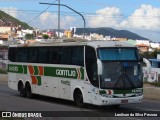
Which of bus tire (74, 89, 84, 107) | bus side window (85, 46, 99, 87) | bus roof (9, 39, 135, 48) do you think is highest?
bus roof (9, 39, 135, 48)

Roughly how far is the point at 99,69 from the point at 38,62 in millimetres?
6062

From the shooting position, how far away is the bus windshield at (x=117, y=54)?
17359 millimetres

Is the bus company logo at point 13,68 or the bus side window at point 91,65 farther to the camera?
the bus company logo at point 13,68

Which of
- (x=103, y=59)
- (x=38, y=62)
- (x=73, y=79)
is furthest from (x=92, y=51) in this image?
(x=38, y=62)

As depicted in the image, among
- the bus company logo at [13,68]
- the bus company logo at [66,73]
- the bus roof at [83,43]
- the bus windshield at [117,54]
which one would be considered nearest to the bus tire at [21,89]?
the bus company logo at [13,68]

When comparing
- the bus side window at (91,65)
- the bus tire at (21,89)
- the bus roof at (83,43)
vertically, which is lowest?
the bus tire at (21,89)

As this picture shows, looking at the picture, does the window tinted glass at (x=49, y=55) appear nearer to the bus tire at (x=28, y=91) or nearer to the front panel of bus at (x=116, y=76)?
the front panel of bus at (x=116, y=76)

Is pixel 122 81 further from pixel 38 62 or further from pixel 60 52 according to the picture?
pixel 38 62

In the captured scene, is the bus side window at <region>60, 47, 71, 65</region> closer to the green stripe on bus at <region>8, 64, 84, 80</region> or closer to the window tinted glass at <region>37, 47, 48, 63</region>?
the green stripe on bus at <region>8, 64, 84, 80</region>

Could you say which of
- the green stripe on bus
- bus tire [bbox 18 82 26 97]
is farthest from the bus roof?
bus tire [bbox 18 82 26 97]

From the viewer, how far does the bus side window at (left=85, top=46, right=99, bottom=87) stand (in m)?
17.3

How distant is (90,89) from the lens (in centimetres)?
1747

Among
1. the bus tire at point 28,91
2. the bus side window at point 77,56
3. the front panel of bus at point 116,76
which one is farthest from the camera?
the bus tire at point 28,91

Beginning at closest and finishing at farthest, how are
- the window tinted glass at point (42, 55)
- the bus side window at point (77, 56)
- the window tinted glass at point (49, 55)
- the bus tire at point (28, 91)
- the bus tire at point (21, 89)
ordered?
1. the bus side window at point (77, 56)
2. the window tinted glass at point (49, 55)
3. the window tinted glass at point (42, 55)
4. the bus tire at point (28, 91)
5. the bus tire at point (21, 89)
